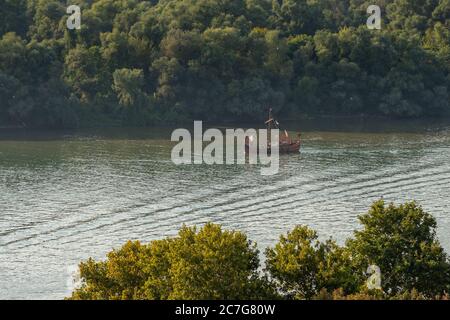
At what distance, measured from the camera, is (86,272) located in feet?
144

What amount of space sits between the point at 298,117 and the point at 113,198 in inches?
2113

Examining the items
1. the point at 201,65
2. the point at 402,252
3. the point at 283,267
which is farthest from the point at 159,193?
the point at 201,65

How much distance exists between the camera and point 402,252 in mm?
44125

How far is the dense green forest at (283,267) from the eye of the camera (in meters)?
40.6

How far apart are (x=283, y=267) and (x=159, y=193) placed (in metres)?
33.3

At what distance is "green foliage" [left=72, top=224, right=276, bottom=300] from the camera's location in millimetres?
40406

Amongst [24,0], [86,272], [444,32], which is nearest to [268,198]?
[86,272]

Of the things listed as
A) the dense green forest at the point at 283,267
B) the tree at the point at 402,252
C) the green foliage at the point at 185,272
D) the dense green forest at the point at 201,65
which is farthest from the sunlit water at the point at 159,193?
the tree at the point at 402,252

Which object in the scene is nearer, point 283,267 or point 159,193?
point 283,267

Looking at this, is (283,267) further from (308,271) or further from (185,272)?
(185,272)

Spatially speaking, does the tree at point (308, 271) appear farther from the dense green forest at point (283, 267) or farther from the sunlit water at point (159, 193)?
the sunlit water at point (159, 193)

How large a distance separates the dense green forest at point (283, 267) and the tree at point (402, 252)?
0.04 metres
